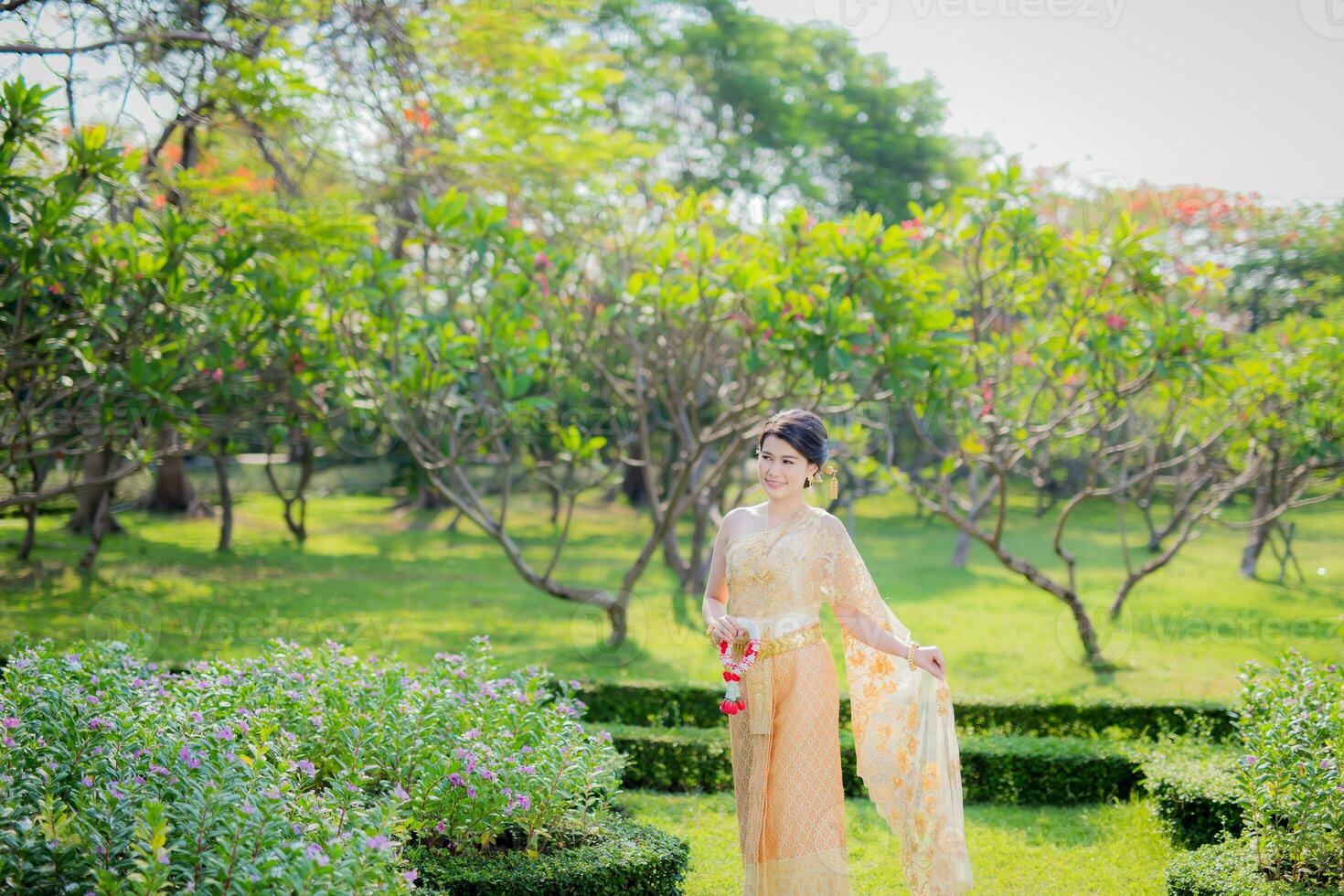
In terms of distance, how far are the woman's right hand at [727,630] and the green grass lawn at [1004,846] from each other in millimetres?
1459

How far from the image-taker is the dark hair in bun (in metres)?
3.63

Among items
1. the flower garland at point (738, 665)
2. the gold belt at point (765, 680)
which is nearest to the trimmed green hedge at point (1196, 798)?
the gold belt at point (765, 680)

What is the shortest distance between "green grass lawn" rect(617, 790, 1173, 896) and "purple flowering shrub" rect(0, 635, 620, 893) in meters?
0.73

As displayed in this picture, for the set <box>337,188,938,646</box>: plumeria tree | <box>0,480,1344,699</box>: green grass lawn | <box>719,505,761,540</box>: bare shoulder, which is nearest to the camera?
<box>719,505,761,540</box>: bare shoulder

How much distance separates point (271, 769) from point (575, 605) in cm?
863

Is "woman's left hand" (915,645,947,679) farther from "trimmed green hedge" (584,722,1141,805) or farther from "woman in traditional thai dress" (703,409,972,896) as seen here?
"trimmed green hedge" (584,722,1141,805)

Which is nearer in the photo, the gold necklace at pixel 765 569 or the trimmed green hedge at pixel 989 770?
the gold necklace at pixel 765 569

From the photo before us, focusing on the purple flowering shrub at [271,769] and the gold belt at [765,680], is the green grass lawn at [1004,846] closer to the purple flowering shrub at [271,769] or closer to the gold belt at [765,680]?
the purple flowering shrub at [271,769]

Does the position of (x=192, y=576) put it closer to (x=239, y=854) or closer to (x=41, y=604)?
(x=41, y=604)

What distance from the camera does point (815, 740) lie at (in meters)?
3.65

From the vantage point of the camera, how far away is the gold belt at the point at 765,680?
12.1ft

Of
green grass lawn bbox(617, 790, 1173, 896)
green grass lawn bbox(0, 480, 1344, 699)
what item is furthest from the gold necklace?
green grass lawn bbox(0, 480, 1344, 699)

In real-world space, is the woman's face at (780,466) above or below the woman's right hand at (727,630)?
above

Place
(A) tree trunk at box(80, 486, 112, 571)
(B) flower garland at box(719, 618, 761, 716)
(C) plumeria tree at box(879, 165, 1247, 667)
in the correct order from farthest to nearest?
(A) tree trunk at box(80, 486, 112, 571), (C) plumeria tree at box(879, 165, 1247, 667), (B) flower garland at box(719, 618, 761, 716)
